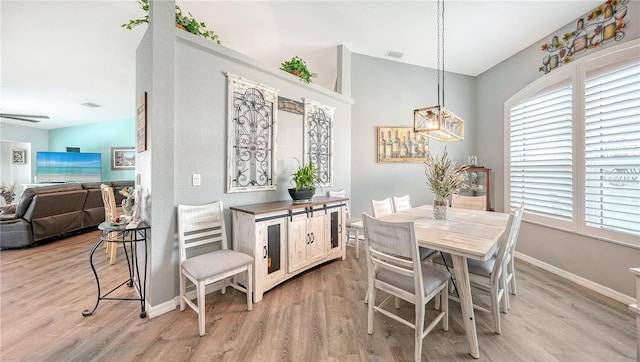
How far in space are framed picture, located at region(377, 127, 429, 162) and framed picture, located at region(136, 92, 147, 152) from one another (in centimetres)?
355

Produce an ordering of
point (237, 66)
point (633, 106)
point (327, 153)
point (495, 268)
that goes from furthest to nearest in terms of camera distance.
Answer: point (327, 153) < point (237, 66) < point (633, 106) < point (495, 268)

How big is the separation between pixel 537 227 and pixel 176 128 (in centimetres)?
455

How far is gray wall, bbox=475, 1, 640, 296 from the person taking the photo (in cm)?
235

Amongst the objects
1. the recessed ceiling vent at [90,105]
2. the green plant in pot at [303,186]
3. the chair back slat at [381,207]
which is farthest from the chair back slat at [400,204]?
the recessed ceiling vent at [90,105]

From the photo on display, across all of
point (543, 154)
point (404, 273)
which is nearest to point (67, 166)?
point (404, 273)

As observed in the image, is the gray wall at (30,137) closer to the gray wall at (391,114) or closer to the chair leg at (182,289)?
the chair leg at (182,289)

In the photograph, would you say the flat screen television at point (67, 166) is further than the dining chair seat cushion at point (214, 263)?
Yes

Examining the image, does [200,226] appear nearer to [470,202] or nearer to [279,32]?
[279,32]

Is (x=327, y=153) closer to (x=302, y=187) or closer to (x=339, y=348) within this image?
(x=302, y=187)

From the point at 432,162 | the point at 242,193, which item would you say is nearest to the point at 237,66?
the point at 242,193

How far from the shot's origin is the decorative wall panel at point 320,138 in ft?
11.7

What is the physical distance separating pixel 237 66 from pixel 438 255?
2.91m

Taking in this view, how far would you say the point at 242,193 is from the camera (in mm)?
2773

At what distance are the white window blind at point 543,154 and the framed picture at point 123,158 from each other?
9.81 metres
